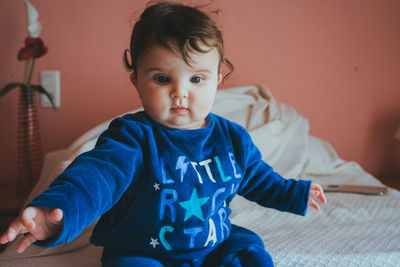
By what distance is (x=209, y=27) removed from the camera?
0.65 meters

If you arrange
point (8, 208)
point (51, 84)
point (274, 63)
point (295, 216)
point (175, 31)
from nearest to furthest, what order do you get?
point (175, 31) < point (295, 216) < point (8, 208) < point (51, 84) < point (274, 63)

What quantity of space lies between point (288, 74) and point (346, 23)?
388 mm

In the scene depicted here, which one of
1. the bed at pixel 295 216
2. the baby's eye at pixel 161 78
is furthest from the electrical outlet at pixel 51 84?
the baby's eye at pixel 161 78

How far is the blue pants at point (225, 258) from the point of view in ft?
2.03

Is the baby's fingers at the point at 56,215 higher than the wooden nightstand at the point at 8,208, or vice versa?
the baby's fingers at the point at 56,215

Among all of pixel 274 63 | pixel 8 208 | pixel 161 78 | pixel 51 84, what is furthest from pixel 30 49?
pixel 274 63

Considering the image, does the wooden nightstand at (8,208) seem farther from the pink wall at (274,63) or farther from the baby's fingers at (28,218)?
the baby's fingers at (28,218)

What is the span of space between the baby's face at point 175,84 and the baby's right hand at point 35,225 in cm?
28

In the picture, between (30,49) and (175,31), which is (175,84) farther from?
(30,49)

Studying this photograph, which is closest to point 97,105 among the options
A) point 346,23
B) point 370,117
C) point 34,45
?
point 34,45

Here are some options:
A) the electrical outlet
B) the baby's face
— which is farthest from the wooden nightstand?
the baby's face

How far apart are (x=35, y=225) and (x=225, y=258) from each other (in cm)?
38

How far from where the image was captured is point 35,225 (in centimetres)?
42

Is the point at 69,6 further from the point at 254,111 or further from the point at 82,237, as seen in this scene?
the point at 82,237
